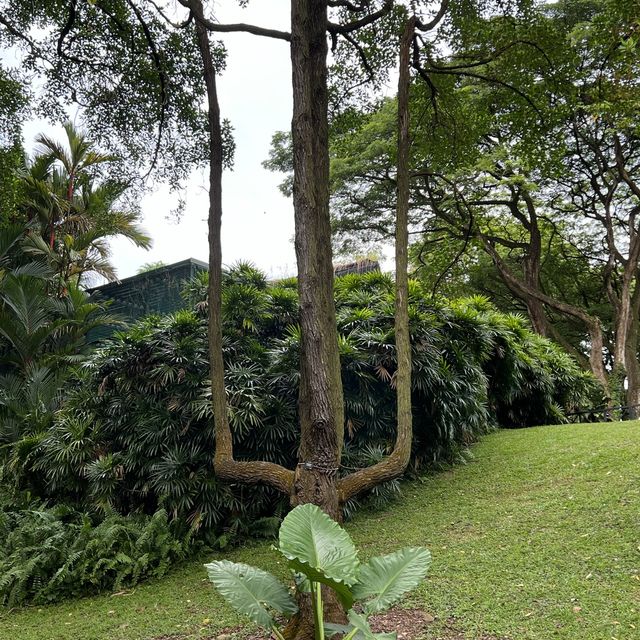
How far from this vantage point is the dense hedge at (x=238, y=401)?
4.32 metres

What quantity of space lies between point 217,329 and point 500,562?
7.21 ft

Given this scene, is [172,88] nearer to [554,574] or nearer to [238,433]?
[238,433]

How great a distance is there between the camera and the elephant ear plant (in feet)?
6.14

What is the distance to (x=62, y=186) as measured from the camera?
1075cm

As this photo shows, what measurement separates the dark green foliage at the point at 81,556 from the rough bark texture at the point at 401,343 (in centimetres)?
190

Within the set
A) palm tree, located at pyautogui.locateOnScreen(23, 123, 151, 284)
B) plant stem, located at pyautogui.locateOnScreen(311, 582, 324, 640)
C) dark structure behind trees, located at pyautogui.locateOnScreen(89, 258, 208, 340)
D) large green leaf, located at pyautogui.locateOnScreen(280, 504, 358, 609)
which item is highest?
palm tree, located at pyautogui.locateOnScreen(23, 123, 151, 284)

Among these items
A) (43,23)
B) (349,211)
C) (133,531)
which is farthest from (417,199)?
(133,531)

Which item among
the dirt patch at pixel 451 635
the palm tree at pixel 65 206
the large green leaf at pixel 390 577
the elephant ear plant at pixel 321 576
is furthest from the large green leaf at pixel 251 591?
the palm tree at pixel 65 206

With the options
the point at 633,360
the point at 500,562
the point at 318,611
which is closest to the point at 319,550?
the point at 318,611

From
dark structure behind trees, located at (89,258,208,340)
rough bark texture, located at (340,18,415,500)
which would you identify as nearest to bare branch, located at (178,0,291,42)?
rough bark texture, located at (340,18,415,500)

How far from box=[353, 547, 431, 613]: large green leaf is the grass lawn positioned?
0.56 meters

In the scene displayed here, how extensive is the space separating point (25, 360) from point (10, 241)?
7.64 ft

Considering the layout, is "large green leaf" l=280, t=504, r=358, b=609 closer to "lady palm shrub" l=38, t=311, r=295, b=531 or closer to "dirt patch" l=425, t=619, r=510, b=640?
"dirt patch" l=425, t=619, r=510, b=640

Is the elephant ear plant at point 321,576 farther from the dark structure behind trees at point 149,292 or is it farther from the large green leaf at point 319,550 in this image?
the dark structure behind trees at point 149,292
